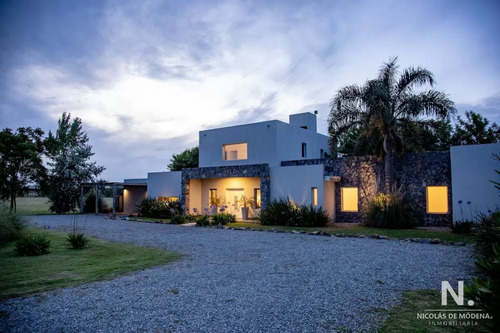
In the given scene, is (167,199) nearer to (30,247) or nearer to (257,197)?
(257,197)

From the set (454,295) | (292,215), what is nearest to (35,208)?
(292,215)

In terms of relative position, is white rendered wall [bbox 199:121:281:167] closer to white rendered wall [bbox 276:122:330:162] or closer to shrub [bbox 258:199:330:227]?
white rendered wall [bbox 276:122:330:162]

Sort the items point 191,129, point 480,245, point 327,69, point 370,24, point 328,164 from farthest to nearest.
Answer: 1. point 191,129
2. point 328,164
3. point 327,69
4. point 370,24
5. point 480,245

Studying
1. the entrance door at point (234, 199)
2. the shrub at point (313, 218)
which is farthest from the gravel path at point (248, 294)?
the entrance door at point (234, 199)

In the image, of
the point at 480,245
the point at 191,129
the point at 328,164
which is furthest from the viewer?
the point at 191,129

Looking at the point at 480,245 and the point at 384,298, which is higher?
the point at 480,245

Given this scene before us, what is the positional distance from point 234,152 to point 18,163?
16069 mm

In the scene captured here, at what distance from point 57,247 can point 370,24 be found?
11.6 m

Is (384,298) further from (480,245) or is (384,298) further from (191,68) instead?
(191,68)

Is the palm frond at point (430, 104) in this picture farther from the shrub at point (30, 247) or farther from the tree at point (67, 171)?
the tree at point (67, 171)

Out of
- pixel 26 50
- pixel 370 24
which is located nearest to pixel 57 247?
pixel 26 50

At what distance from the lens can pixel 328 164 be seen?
17094mm

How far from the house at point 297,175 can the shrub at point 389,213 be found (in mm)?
950

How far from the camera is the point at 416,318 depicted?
3.88 m
